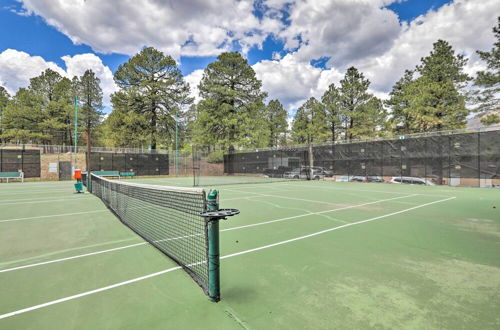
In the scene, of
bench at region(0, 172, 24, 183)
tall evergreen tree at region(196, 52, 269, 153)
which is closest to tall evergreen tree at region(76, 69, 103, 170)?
bench at region(0, 172, 24, 183)

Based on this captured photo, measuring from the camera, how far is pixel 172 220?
5.50 m

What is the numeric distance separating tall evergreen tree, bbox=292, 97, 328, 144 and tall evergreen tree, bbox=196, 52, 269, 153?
7.85 meters

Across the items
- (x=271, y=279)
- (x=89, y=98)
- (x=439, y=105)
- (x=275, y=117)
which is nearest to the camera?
(x=271, y=279)

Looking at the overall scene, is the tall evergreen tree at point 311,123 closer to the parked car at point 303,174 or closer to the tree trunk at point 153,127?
the parked car at point 303,174

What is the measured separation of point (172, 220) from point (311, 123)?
3605 cm

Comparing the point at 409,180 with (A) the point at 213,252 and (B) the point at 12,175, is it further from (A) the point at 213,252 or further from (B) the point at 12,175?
(B) the point at 12,175

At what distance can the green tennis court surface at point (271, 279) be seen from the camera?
2043 millimetres

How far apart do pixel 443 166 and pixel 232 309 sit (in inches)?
755

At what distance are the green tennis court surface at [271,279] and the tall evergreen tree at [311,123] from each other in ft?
94.7

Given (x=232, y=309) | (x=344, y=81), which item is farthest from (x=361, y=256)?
(x=344, y=81)

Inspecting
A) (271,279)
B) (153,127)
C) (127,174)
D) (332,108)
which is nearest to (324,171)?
(332,108)

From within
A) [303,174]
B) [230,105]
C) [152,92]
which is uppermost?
[152,92]

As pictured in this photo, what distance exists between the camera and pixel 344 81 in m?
29.1

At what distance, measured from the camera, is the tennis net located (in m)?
3.09
